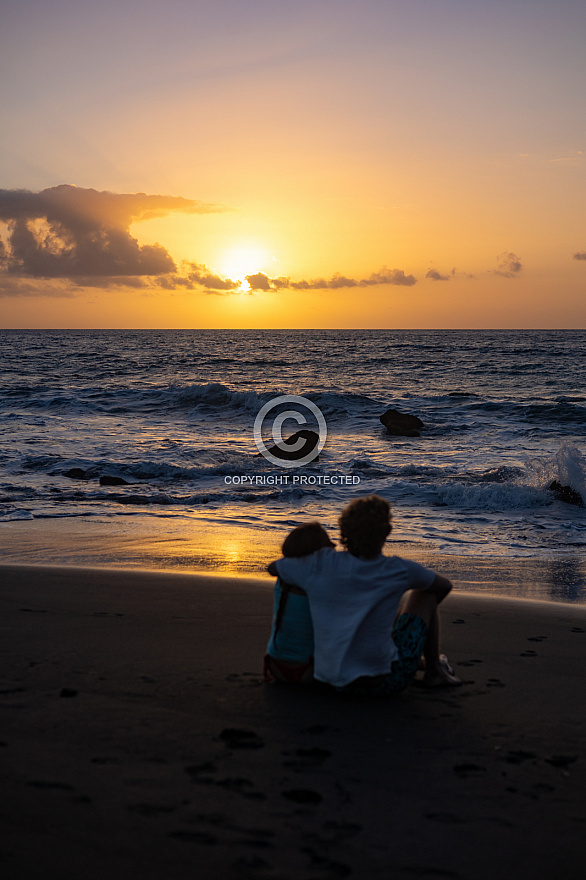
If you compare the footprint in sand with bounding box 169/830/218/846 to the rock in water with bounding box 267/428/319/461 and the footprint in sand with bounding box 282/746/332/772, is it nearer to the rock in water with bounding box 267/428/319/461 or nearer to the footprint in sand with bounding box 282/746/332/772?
the footprint in sand with bounding box 282/746/332/772

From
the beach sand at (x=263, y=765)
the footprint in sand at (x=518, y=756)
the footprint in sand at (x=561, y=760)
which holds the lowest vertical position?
the beach sand at (x=263, y=765)

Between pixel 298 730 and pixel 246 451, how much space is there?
13.2 metres

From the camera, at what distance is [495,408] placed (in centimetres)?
2548

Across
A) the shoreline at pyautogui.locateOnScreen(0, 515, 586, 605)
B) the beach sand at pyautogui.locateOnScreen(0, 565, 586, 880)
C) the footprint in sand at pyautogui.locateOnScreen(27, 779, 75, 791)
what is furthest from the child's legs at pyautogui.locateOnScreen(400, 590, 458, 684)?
the shoreline at pyautogui.locateOnScreen(0, 515, 586, 605)

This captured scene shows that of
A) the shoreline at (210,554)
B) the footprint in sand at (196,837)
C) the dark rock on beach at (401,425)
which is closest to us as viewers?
the footprint in sand at (196,837)

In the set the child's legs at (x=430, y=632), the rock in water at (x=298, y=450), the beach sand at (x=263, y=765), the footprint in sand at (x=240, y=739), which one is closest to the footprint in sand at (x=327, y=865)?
the beach sand at (x=263, y=765)

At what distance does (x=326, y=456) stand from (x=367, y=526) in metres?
12.2

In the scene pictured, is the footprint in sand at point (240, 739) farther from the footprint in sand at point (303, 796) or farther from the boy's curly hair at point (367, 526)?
the boy's curly hair at point (367, 526)

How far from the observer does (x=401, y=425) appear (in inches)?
771

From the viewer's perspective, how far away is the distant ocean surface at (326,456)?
9383mm

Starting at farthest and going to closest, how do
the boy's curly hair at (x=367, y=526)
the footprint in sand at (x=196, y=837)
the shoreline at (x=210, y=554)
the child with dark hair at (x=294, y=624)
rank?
the shoreline at (x=210, y=554) < the child with dark hair at (x=294, y=624) < the boy's curly hair at (x=367, y=526) < the footprint in sand at (x=196, y=837)

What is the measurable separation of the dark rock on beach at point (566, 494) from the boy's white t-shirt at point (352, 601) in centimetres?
813

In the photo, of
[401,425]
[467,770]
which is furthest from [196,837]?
[401,425]

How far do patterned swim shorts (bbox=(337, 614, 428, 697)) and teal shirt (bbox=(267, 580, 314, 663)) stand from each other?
27 cm
